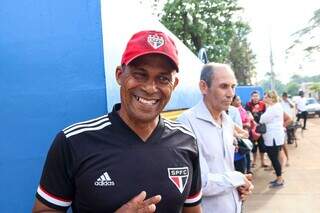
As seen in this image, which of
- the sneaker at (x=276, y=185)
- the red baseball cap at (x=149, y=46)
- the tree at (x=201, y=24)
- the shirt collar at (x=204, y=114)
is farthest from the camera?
the tree at (x=201, y=24)

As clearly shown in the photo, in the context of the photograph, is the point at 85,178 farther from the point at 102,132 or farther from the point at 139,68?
the point at 139,68

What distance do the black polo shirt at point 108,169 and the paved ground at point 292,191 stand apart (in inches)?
186

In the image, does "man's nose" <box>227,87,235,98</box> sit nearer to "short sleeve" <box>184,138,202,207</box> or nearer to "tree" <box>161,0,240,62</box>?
"short sleeve" <box>184,138,202,207</box>

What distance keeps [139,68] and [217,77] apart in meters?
1.13

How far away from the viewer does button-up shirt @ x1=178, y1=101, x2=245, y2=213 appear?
2.47 meters

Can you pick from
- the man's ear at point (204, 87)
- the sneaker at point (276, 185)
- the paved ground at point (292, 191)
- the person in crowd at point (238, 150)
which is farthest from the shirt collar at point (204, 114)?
the sneaker at point (276, 185)

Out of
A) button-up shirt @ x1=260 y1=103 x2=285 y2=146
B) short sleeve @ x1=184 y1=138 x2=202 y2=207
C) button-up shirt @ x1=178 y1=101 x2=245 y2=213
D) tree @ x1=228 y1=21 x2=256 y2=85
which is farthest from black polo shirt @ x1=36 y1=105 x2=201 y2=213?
tree @ x1=228 y1=21 x2=256 y2=85

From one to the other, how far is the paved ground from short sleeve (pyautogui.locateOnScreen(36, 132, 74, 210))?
4.93 metres

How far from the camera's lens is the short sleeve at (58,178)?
1582 mm

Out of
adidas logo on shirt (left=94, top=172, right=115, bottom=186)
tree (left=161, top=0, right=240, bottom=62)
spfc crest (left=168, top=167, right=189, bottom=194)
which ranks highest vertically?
tree (left=161, top=0, right=240, bottom=62)

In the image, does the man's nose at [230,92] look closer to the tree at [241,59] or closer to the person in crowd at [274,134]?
the person in crowd at [274,134]

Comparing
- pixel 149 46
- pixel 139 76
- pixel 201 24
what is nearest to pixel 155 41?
pixel 149 46

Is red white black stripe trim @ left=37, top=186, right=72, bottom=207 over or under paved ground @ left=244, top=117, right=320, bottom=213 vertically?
over

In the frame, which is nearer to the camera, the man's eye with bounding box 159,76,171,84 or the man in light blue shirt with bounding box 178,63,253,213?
the man's eye with bounding box 159,76,171,84
